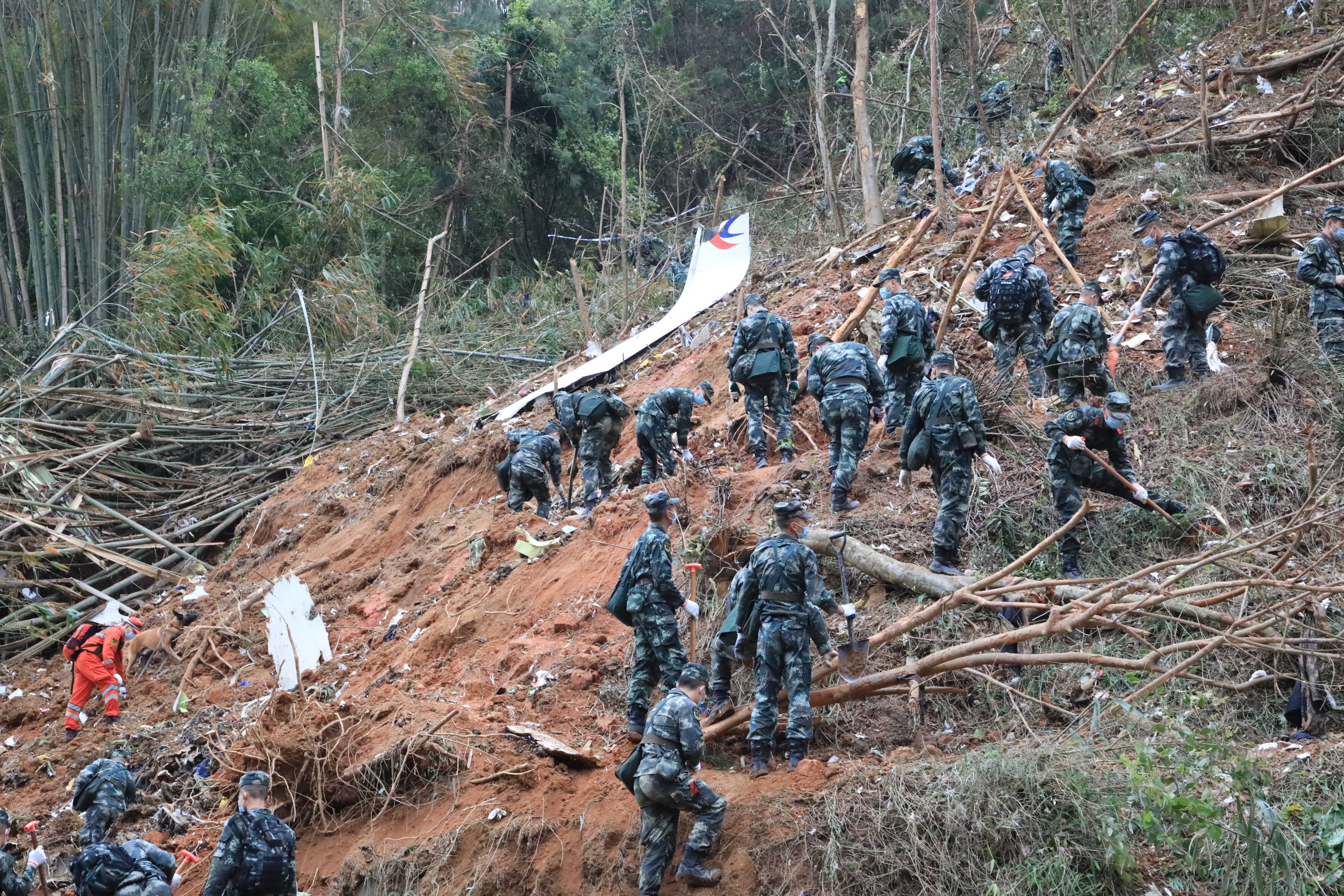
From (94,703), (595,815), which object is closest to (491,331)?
(94,703)

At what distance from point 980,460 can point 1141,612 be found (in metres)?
2.84

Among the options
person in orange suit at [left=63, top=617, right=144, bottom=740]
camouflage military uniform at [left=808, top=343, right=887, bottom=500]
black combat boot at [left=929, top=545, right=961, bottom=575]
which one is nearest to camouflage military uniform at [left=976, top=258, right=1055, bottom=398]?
camouflage military uniform at [left=808, top=343, right=887, bottom=500]

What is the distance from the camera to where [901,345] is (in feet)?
31.3

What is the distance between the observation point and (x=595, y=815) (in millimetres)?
6836

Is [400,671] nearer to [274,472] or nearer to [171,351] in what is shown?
[274,472]

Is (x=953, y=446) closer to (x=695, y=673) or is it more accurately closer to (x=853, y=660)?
(x=853, y=660)

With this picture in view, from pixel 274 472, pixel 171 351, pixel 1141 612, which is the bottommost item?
pixel 274 472

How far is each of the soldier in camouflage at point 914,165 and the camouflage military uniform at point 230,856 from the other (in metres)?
11.3

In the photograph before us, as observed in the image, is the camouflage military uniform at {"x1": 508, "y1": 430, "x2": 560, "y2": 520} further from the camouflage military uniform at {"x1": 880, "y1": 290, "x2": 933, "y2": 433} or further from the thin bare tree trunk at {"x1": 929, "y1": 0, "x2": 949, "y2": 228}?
the thin bare tree trunk at {"x1": 929, "y1": 0, "x2": 949, "y2": 228}

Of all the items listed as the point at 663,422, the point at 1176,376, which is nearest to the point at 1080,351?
the point at 1176,376

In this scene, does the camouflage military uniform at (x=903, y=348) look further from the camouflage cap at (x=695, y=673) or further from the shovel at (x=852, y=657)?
the camouflage cap at (x=695, y=673)

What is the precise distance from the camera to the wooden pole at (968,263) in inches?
424

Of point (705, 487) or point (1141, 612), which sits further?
point (705, 487)

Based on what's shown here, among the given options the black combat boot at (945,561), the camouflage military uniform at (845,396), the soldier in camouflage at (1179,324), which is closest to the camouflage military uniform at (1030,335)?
the soldier in camouflage at (1179,324)
